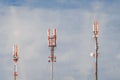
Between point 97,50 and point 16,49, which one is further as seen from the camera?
point 16,49

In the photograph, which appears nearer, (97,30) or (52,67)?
(97,30)

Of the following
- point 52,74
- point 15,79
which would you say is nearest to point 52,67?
point 52,74

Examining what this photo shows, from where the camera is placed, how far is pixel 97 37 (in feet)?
297

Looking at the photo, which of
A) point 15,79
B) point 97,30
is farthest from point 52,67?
point 97,30

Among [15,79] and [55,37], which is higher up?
[55,37]

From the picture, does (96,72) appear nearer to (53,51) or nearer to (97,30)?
(97,30)

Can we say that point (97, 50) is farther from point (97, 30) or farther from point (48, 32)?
point (48, 32)

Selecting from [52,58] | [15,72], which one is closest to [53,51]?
[52,58]

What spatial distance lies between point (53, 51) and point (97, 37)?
20099 mm

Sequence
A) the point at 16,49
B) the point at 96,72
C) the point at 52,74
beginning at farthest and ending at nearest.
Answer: the point at 16,49
the point at 52,74
the point at 96,72

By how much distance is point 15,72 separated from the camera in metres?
112

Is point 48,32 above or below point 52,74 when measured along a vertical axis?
above

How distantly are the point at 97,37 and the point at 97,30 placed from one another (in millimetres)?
1455

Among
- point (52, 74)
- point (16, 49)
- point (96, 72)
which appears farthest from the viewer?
point (16, 49)
